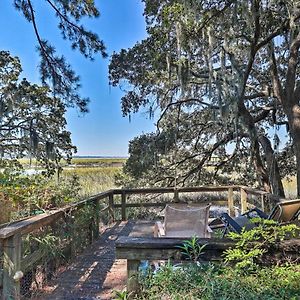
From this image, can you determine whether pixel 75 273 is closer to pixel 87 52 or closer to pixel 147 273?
pixel 147 273

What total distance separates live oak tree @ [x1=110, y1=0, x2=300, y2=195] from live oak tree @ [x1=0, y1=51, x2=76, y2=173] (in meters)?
2.05

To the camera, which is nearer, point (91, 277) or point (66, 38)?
point (91, 277)

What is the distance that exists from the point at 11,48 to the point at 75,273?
6656mm

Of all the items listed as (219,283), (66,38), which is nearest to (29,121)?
(66,38)

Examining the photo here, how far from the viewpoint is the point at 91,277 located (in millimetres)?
3408

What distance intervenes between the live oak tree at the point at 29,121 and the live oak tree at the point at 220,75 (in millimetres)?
2054

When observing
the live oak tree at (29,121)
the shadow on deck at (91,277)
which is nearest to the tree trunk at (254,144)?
the shadow on deck at (91,277)

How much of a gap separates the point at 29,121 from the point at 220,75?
16.4 feet

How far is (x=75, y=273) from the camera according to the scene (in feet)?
11.5

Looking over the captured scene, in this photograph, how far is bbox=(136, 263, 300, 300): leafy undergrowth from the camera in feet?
5.56

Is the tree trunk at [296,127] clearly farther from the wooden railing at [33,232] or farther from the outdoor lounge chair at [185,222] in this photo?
the outdoor lounge chair at [185,222]

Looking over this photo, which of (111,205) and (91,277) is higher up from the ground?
(111,205)

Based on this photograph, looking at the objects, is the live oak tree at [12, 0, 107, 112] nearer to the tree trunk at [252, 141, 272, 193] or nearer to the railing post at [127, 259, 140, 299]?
the railing post at [127, 259, 140, 299]

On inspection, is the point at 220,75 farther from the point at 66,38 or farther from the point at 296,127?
the point at 66,38
